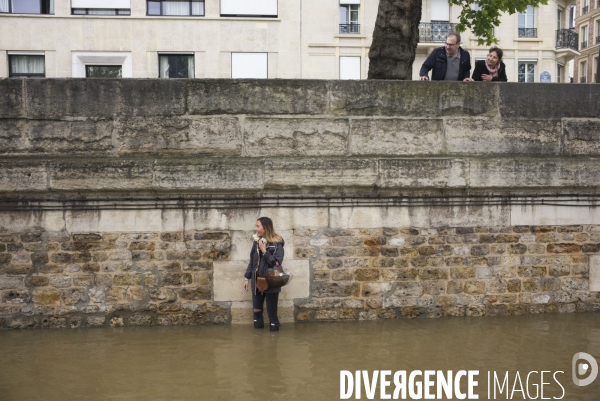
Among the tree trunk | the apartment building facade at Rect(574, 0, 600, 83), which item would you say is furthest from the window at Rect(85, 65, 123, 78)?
the apartment building facade at Rect(574, 0, 600, 83)

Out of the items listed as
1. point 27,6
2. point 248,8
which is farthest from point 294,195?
point 27,6

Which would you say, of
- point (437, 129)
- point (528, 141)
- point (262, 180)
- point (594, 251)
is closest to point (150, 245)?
point (262, 180)

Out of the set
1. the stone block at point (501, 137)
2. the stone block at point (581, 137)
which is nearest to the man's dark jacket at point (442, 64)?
the stone block at point (501, 137)

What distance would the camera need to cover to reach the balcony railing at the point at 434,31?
27.7 metres

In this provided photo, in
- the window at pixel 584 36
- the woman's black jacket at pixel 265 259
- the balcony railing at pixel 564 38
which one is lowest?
the woman's black jacket at pixel 265 259

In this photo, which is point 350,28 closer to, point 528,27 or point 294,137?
point 528,27

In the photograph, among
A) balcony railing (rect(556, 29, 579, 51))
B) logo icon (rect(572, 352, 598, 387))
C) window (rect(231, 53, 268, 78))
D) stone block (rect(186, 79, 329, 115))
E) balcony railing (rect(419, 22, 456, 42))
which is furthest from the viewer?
balcony railing (rect(556, 29, 579, 51))

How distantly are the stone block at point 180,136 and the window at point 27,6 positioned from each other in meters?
18.0

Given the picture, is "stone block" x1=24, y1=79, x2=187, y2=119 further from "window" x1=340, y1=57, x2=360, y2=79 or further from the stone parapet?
"window" x1=340, y1=57, x2=360, y2=79

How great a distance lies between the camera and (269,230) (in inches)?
265

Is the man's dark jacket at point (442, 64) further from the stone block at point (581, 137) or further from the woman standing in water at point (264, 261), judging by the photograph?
the woman standing in water at point (264, 261)

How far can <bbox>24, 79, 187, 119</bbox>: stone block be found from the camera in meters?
6.83

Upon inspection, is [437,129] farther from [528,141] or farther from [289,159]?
[289,159]

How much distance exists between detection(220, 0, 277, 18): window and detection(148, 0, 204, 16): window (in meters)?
0.82
